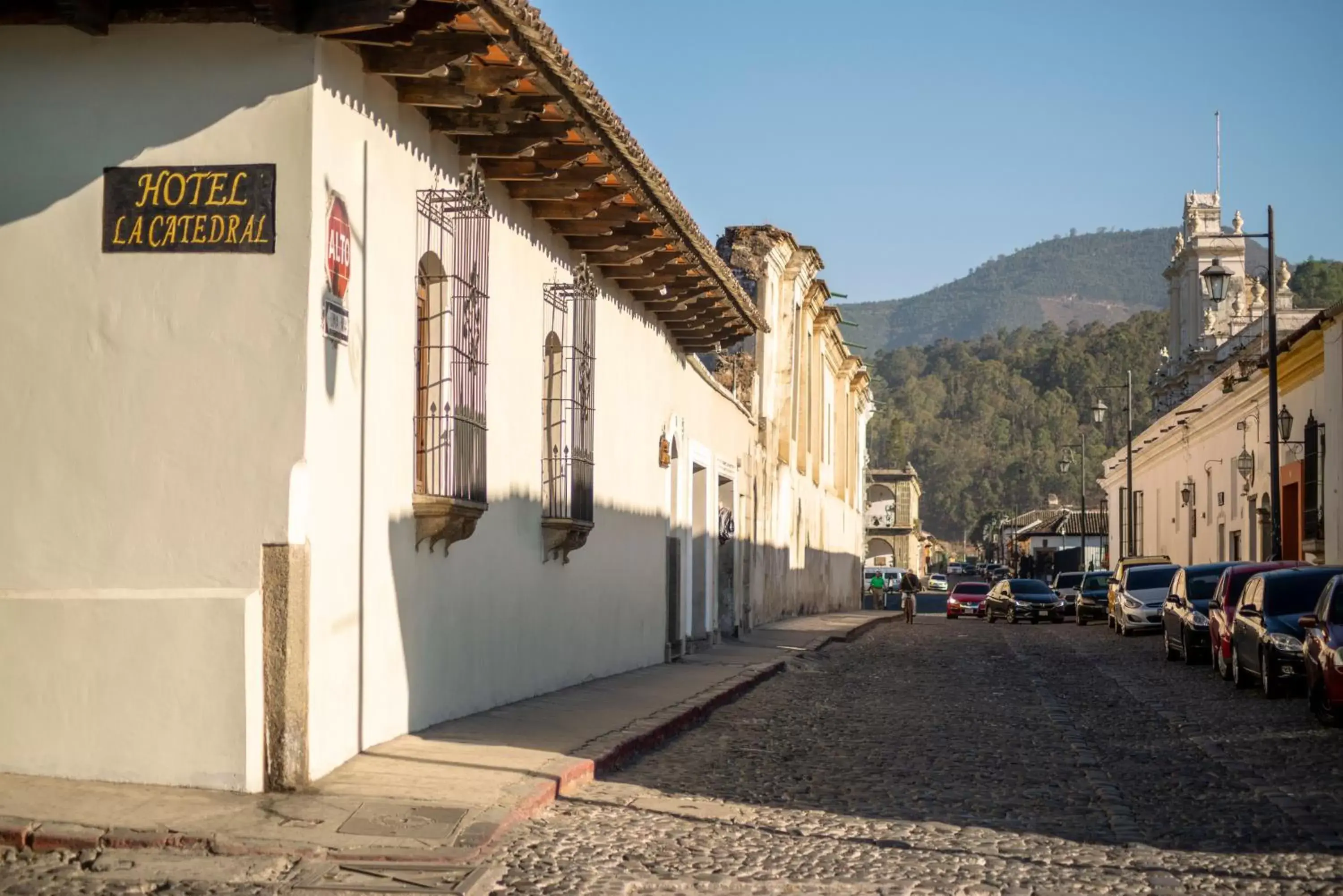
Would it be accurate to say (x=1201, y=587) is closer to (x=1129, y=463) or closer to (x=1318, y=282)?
(x=1129, y=463)

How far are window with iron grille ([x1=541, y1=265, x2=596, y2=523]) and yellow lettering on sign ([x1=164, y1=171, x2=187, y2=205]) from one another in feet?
19.0

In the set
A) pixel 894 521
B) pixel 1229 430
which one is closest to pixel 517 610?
pixel 1229 430

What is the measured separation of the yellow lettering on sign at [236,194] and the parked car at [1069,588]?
36.2 meters

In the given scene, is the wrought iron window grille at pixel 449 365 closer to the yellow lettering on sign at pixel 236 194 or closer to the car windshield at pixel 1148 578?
the yellow lettering on sign at pixel 236 194

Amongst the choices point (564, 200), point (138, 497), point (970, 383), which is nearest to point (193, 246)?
point (138, 497)

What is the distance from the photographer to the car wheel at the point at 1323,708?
45.4 feet

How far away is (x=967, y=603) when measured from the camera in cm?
5191

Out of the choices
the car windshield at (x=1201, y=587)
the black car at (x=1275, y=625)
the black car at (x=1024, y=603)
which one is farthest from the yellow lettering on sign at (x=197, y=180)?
the black car at (x=1024, y=603)

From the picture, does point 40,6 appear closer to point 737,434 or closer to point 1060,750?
point 1060,750

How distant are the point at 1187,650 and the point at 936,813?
15.1 m

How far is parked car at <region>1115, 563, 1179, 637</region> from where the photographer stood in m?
32.3

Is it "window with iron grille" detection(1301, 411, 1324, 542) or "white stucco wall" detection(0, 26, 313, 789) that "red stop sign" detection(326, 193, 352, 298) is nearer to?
"white stucco wall" detection(0, 26, 313, 789)

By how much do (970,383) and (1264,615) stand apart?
579ft

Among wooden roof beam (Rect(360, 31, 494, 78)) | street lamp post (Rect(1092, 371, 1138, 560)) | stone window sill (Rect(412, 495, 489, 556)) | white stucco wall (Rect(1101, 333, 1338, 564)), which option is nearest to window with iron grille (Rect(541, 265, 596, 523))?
stone window sill (Rect(412, 495, 489, 556))
